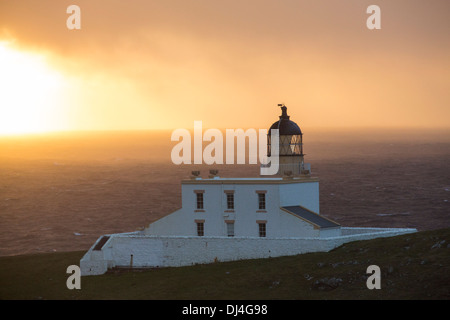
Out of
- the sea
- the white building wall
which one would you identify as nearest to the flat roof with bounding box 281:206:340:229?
the white building wall

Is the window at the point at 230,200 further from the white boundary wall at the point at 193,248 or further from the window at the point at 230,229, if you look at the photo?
the white boundary wall at the point at 193,248

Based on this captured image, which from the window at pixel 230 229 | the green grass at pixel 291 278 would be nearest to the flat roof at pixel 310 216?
the green grass at pixel 291 278

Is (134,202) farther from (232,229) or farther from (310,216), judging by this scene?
(310,216)

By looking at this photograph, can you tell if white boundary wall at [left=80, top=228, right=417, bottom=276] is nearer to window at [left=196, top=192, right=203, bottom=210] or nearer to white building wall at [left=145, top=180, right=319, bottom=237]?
white building wall at [left=145, top=180, right=319, bottom=237]

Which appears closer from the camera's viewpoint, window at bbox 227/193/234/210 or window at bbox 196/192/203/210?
window at bbox 227/193/234/210
